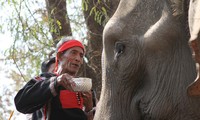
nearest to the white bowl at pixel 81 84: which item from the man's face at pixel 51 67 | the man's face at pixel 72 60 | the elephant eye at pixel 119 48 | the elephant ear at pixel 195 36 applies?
the man's face at pixel 72 60

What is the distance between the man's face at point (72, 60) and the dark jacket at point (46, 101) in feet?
0.45

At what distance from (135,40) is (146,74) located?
0.23m

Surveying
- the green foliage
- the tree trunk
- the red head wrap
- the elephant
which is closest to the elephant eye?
the elephant

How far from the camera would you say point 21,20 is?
908cm

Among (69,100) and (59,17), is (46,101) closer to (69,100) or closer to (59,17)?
(69,100)

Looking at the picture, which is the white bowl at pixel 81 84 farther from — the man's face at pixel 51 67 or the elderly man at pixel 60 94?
the man's face at pixel 51 67

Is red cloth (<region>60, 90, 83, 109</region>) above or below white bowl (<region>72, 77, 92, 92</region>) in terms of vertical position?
below

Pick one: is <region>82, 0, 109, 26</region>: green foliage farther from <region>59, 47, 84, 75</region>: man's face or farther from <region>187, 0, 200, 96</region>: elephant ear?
<region>187, 0, 200, 96</region>: elephant ear

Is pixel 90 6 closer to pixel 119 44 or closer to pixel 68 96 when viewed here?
pixel 68 96

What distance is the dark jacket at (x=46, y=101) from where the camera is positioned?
6059 millimetres

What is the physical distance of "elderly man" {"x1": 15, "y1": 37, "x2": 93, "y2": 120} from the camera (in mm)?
6023

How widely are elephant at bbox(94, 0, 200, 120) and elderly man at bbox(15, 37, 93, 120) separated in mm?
1187

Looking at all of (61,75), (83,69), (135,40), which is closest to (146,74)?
(135,40)

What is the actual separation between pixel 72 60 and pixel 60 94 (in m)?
0.33
